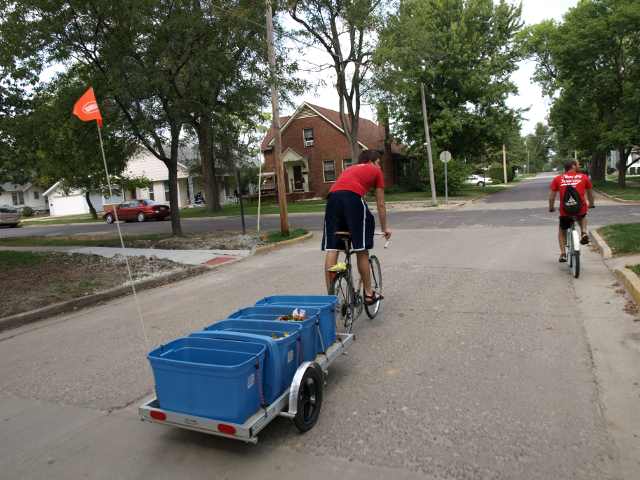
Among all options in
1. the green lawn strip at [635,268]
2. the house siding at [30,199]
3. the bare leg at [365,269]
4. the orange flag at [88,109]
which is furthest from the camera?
the house siding at [30,199]

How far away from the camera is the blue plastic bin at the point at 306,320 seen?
3.88m

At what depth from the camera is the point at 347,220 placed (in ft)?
17.9

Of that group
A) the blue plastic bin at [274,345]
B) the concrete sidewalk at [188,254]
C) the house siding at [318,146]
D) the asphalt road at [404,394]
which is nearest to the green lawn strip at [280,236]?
the concrete sidewalk at [188,254]

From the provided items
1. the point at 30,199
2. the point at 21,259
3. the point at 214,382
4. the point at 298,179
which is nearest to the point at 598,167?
the point at 298,179

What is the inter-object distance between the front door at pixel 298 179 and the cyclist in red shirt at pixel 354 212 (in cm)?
3728

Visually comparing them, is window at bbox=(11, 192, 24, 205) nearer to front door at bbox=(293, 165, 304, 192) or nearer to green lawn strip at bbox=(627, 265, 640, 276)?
front door at bbox=(293, 165, 304, 192)

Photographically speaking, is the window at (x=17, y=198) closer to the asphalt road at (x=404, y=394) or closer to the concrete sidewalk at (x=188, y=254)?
the concrete sidewalk at (x=188, y=254)

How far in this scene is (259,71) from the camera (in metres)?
15.8

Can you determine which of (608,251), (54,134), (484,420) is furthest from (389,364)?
(54,134)

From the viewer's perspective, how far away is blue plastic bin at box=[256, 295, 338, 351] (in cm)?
425

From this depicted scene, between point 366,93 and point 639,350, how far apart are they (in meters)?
27.5

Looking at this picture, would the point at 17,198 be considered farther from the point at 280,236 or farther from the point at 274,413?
the point at 274,413

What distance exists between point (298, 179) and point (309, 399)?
39884 millimetres

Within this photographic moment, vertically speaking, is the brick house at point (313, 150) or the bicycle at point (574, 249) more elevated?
the brick house at point (313, 150)
